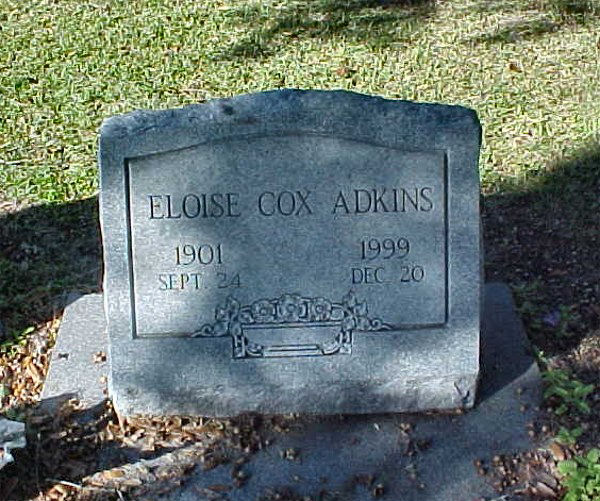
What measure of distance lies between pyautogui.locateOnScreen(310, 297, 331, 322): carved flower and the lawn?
90cm

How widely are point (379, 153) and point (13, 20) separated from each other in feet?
20.1

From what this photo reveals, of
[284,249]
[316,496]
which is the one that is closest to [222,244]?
[284,249]

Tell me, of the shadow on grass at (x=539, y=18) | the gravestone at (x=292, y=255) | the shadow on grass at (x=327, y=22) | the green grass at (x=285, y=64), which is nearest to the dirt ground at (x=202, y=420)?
the gravestone at (x=292, y=255)

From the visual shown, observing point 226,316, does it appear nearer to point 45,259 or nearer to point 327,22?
point 45,259

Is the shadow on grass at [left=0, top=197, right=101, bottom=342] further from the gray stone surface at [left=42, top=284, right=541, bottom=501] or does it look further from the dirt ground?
the gray stone surface at [left=42, top=284, right=541, bottom=501]

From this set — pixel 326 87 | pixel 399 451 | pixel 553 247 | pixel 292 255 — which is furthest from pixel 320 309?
pixel 326 87

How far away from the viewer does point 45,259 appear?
5.87 m

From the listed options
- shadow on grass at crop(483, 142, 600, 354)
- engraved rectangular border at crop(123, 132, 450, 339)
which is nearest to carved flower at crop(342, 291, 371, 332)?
engraved rectangular border at crop(123, 132, 450, 339)

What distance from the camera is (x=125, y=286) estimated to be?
4.22m

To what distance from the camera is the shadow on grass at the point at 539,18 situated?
28.4 ft

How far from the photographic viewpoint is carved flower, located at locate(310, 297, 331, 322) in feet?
14.0

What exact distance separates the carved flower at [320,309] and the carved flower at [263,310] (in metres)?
0.13

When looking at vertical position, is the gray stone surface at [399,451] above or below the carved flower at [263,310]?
below

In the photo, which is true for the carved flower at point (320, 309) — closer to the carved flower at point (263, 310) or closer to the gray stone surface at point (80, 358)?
the carved flower at point (263, 310)
